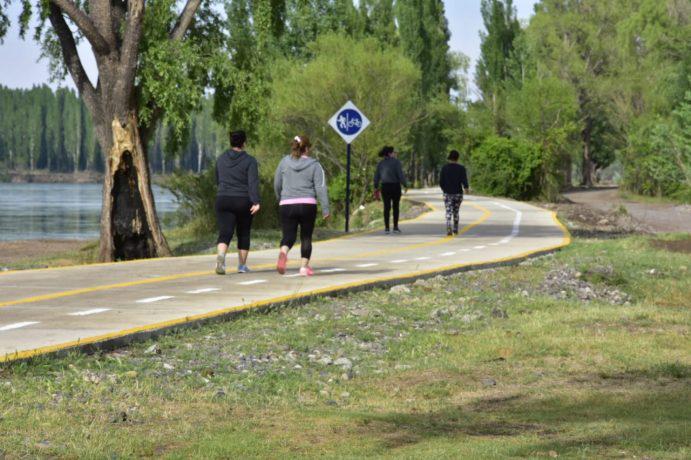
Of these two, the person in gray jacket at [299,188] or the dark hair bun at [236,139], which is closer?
the person in gray jacket at [299,188]

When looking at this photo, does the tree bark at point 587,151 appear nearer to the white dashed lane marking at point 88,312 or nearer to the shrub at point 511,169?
the shrub at point 511,169

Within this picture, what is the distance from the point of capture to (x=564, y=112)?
7650cm

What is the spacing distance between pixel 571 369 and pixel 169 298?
17.5 ft

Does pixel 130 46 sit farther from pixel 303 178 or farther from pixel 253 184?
pixel 303 178

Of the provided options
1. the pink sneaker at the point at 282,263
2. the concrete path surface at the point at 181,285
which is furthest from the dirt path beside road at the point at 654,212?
the pink sneaker at the point at 282,263

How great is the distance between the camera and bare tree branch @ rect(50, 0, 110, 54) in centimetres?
2430

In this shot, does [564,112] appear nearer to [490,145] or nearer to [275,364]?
[490,145]

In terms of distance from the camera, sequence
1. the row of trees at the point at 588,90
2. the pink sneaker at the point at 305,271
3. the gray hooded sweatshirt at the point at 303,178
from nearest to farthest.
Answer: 1. the gray hooded sweatshirt at the point at 303,178
2. the pink sneaker at the point at 305,271
3. the row of trees at the point at 588,90

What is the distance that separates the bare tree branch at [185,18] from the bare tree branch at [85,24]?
1.53 metres

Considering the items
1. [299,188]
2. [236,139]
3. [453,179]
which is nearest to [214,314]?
[299,188]

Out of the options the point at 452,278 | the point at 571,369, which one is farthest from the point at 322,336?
the point at 452,278

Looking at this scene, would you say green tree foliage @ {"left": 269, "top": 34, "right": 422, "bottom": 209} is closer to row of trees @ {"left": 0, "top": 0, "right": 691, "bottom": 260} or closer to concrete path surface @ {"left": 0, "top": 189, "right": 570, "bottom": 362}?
row of trees @ {"left": 0, "top": 0, "right": 691, "bottom": 260}

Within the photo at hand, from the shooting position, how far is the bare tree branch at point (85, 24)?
79.7ft

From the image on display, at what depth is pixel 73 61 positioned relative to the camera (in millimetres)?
25984
